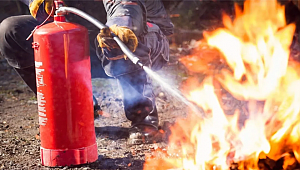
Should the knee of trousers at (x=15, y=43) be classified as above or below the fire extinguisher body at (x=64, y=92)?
above

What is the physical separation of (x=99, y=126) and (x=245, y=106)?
1.86m

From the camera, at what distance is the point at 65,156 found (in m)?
2.77

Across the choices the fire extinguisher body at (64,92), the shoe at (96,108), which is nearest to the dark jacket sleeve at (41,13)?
the fire extinguisher body at (64,92)

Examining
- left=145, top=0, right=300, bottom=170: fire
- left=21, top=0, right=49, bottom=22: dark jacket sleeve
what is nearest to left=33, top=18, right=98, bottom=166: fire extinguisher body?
left=145, top=0, right=300, bottom=170: fire

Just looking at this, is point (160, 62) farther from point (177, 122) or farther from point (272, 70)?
Answer: point (272, 70)

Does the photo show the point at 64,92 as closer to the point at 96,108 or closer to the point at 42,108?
the point at 42,108

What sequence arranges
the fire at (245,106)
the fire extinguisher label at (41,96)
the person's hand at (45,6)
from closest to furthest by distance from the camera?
the fire at (245,106)
the fire extinguisher label at (41,96)
the person's hand at (45,6)

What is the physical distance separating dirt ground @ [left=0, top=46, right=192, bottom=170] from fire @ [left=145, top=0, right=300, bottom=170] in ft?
0.76

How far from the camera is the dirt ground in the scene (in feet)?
9.78

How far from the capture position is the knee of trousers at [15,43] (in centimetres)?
344

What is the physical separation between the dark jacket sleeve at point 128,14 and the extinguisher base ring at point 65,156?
39.7 inches

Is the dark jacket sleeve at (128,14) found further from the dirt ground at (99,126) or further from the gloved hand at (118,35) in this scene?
the dirt ground at (99,126)

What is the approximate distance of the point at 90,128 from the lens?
2824 millimetres

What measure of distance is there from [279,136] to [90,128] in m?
1.35
